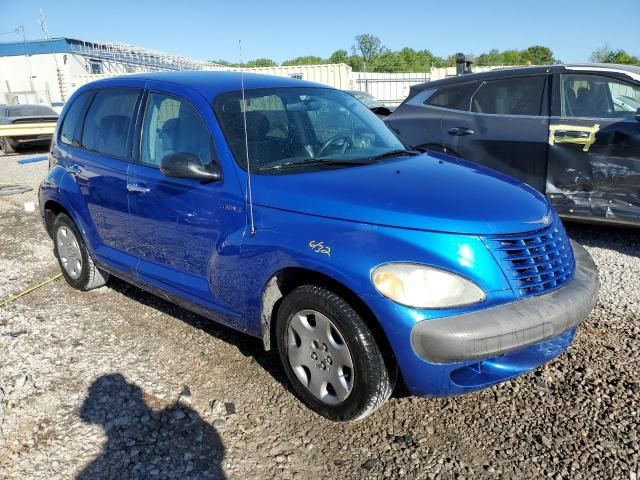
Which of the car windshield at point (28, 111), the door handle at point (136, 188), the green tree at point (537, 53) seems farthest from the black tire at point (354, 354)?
the green tree at point (537, 53)

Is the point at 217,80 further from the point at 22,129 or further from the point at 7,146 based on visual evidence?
the point at 7,146

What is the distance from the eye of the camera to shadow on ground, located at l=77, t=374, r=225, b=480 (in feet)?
8.24

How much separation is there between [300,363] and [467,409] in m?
0.93

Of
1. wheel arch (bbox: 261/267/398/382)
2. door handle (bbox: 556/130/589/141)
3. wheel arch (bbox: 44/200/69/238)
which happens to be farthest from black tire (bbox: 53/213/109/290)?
door handle (bbox: 556/130/589/141)

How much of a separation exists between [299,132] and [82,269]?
8.08 ft

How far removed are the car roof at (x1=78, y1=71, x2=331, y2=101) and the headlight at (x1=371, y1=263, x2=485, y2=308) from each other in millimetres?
1717

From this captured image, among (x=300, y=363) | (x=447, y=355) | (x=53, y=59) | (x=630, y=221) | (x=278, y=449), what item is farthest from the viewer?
(x=53, y=59)

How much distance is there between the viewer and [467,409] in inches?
115

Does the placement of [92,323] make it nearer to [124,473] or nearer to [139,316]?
[139,316]

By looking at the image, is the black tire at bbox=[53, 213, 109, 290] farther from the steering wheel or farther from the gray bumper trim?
the gray bumper trim

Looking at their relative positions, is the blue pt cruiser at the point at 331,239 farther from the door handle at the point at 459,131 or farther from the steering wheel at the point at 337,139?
the door handle at the point at 459,131

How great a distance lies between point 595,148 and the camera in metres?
5.00

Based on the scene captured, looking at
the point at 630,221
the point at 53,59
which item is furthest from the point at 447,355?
the point at 53,59

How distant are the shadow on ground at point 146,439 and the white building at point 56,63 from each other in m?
35.6
